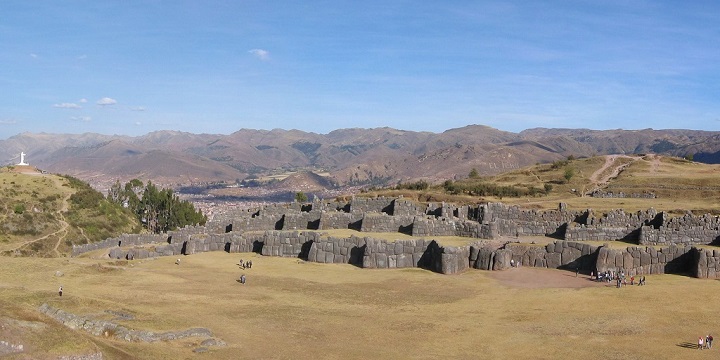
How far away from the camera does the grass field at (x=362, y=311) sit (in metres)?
22.4

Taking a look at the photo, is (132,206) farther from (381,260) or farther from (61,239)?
(381,260)

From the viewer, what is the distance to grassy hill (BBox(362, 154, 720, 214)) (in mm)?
70375

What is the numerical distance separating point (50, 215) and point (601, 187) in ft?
250

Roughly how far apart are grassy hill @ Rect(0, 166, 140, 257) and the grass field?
29441 millimetres

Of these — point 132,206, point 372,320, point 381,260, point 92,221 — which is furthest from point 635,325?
point 132,206

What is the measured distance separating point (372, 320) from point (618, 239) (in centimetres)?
2531

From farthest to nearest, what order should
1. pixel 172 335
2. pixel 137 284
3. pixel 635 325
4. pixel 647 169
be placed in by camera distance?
pixel 647 169
pixel 137 284
pixel 635 325
pixel 172 335

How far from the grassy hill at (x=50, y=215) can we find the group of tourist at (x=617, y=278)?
2035 inches

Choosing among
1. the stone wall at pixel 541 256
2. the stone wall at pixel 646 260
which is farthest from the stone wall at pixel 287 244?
the stone wall at pixel 646 260

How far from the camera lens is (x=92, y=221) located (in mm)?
74375

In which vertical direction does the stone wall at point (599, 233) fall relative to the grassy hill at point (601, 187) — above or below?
below

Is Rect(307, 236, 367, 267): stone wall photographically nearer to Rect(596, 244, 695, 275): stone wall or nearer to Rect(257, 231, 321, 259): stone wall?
Rect(257, 231, 321, 259): stone wall

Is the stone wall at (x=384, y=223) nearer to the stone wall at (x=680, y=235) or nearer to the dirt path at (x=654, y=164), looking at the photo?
the stone wall at (x=680, y=235)

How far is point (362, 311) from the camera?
95.1ft
